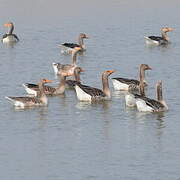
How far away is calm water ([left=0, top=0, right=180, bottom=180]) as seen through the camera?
20.6 m

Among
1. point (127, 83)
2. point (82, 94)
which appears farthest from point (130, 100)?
point (127, 83)

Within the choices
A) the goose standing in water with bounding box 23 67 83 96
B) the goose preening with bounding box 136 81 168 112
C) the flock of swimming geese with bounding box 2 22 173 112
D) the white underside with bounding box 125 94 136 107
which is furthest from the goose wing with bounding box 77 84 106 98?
the goose preening with bounding box 136 81 168 112

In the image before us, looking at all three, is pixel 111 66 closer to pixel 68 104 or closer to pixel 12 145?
pixel 68 104

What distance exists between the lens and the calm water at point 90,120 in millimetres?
20578

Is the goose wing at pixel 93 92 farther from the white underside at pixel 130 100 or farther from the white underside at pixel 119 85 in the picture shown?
the white underside at pixel 119 85

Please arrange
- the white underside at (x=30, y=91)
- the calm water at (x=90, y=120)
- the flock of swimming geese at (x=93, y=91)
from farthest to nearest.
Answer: the white underside at (x=30, y=91) < the flock of swimming geese at (x=93, y=91) < the calm water at (x=90, y=120)

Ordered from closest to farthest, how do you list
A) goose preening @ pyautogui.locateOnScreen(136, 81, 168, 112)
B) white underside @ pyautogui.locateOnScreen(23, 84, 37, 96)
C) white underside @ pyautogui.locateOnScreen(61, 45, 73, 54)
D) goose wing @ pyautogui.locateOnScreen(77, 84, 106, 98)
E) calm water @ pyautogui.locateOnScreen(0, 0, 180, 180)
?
calm water @ pyautogui.locateOnScreen(0, 0, 180, 180) → goose preening @ pyautogui.locateOnScreen(136, 81, 168, 112) → goose wing @ pyautogui.locateOnScreen(77, 84, 106, 98) → white underside @ pyautogui.locateOnScreen(23, 84, 37, 96) → white underside @ pyautogui.locateOnScreen(61, 45, 73, 54)

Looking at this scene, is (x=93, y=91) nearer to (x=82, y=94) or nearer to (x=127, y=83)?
(x=82, y=94)

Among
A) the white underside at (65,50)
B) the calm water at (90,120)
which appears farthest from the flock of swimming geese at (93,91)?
the white underside at (65,50)

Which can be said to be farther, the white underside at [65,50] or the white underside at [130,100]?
the white underside at [65,50]

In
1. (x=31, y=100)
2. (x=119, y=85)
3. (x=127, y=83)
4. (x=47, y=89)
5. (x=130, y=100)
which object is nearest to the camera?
(x=130, y=100)

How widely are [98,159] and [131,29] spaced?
25.7 metres

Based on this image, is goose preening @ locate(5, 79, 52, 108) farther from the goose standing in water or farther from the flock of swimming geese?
the goose standing in water

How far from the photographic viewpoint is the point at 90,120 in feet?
83.4
